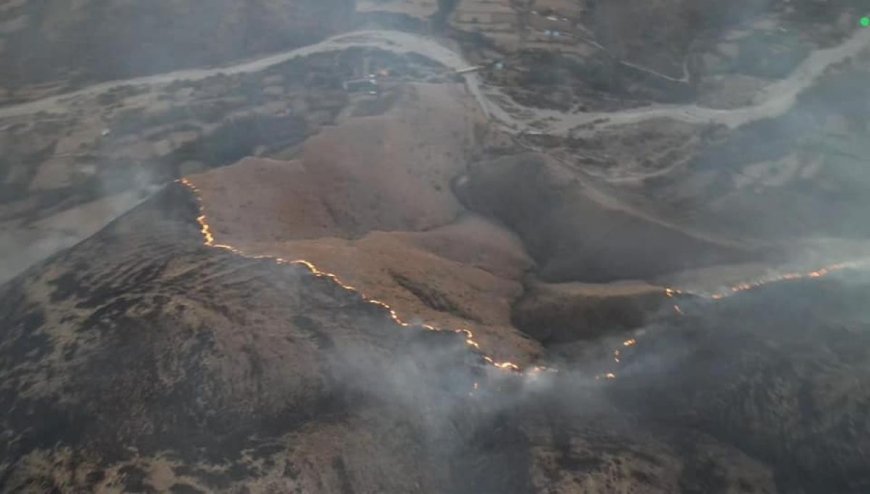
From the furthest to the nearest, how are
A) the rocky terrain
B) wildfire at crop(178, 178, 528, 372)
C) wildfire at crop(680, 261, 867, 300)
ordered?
wildfire at crop(680, 261, 867, 300)
wildfire at crop(178, 178, 528, 372)
the rocky terrain

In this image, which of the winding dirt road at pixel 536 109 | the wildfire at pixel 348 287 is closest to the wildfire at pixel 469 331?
the wildfire at pixel 348 287

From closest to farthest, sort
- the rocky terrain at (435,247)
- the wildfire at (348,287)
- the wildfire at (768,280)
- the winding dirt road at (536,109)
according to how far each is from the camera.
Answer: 1. the rocky terrain at (435,247)
2. the wildfire at (348,287)
3. the wildfire at (768,280)
4. the winding dirt road at (536,109)

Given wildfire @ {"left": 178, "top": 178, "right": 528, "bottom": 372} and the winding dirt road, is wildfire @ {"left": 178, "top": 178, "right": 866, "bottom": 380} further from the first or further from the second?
the winding dirt road

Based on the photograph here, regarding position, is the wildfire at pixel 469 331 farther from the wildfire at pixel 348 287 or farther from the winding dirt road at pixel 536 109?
the winding dirt road at pixel 536 109

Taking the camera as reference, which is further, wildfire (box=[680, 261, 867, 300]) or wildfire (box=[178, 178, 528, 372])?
wildfire (box=[680, 261, 867, 300])

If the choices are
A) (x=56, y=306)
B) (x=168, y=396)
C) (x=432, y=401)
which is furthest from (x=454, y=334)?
(x=56, y=306)

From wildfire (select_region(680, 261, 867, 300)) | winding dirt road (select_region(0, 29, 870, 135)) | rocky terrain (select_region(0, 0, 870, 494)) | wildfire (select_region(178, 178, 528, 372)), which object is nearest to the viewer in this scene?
rocky terrain (select_region(0, 0, 870, 494))

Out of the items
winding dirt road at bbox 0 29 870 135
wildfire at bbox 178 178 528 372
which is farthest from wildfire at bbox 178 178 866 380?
winding dirt road at bbox 0 29 870 135
